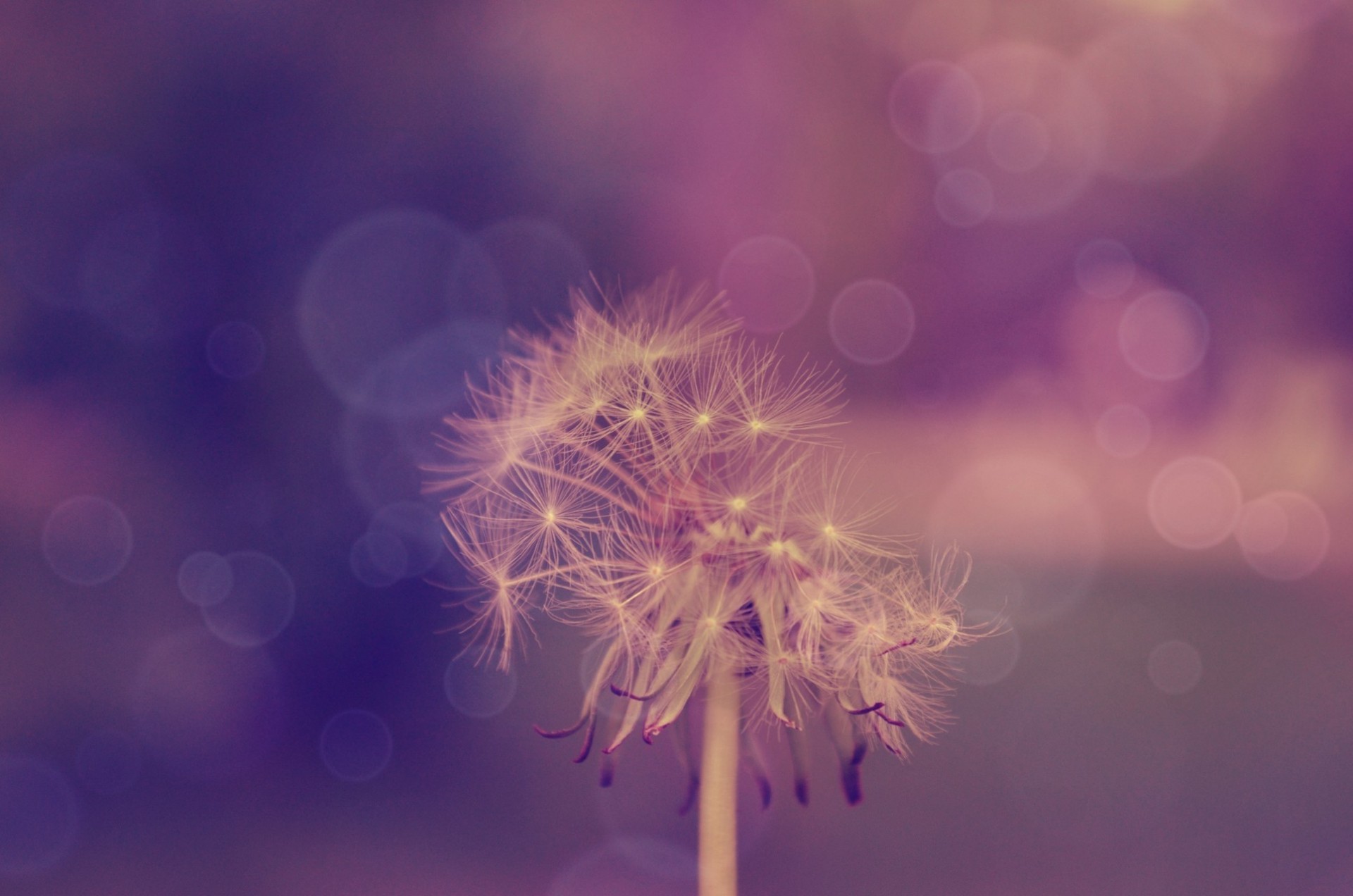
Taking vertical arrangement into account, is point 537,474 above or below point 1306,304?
below

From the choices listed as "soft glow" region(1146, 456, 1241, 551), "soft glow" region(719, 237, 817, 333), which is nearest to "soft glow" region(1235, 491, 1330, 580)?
"soft glow" region(1146, 456, 1241, 551)

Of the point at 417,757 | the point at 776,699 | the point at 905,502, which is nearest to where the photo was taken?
the point at 776,699

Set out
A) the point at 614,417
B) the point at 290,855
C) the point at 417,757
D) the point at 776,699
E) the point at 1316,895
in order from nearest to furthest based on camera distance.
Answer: the point at 776,699, the point at 614,417, the point at 1316,895, the point at 290,855, the point at 417,757

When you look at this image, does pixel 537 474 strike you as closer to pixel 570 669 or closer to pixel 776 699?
pixel 776 699

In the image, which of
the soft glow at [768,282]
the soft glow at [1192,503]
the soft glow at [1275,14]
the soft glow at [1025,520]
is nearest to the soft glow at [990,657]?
the soft glow at [1025,520]

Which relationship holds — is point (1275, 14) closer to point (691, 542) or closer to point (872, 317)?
point (872, 317)

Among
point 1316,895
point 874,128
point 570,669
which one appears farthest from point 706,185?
point 1316,895

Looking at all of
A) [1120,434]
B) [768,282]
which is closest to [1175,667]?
[1120,434]
